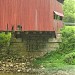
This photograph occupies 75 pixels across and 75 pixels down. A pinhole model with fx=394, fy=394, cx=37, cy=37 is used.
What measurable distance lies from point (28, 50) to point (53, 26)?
3.48m

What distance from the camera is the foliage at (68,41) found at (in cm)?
3778

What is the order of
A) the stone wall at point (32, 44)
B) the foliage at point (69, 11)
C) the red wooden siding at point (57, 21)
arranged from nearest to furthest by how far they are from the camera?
the stone wall at point (32, 44), the red wooden siding at point (57, 21), the foliage at point (69, 11)

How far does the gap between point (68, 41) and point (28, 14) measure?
7.41m

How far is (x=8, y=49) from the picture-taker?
3719cm

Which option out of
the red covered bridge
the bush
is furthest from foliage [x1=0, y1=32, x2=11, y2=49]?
the bush

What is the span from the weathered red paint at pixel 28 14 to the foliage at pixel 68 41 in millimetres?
3361

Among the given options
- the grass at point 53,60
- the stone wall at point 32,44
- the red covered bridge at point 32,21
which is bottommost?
the grass at point 53,60

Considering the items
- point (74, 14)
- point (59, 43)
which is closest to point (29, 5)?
point (59, 43)

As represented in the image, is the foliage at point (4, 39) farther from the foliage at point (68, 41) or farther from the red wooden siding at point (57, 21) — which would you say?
the foliage at point (68, 41)

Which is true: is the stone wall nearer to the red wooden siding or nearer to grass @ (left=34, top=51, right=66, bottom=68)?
grass @ (left=34, top=51, right=66, bottom=68)

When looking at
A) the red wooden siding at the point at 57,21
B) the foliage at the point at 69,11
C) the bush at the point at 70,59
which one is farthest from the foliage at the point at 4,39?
the foliage at the point at 69,11

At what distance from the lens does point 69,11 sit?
60.0 metres

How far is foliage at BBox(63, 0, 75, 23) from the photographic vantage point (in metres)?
59.5

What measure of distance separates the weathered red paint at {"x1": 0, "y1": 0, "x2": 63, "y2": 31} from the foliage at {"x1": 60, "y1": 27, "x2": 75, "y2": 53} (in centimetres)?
336
